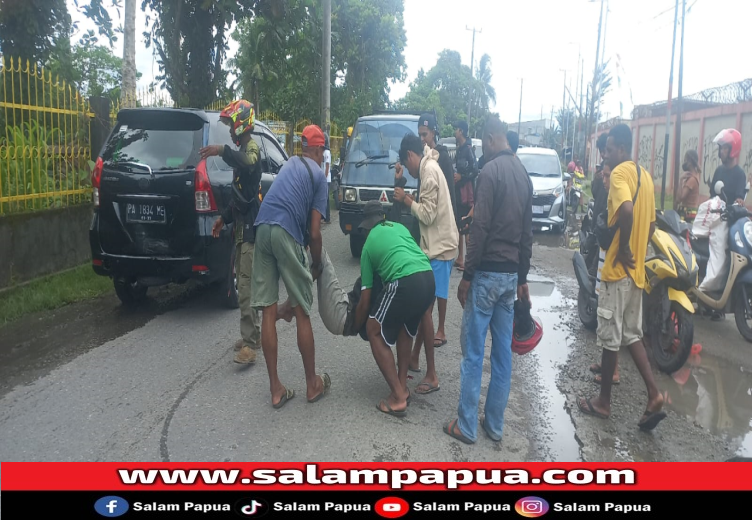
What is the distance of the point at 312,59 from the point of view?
23.5 meters

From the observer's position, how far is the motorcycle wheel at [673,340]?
203 inches

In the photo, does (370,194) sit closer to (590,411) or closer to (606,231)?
(606,231)

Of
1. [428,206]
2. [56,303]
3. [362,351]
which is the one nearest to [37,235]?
[56,303]

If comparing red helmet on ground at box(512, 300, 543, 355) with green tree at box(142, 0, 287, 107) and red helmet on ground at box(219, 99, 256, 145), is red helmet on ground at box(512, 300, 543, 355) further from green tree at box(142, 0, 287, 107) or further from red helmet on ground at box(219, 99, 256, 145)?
green tree at box(142, 0, 287, 107)

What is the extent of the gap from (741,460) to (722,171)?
15.9 feet

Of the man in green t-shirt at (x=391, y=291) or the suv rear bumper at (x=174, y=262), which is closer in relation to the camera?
the man in green t-shirt at (x=391, y=291)

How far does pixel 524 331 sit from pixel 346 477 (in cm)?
158

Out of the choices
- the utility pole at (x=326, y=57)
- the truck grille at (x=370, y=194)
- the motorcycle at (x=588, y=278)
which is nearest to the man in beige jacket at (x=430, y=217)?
the motorcycle at (x=588, y=278)

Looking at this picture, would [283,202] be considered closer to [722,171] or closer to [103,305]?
[103,305]

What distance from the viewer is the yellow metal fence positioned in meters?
7.15

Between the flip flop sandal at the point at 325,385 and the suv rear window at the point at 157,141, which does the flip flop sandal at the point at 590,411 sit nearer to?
the flip flop sandal at the point at 325,385

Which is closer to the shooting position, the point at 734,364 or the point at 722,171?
the point at 734,364

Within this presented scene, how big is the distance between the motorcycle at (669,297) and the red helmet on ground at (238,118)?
364cm
